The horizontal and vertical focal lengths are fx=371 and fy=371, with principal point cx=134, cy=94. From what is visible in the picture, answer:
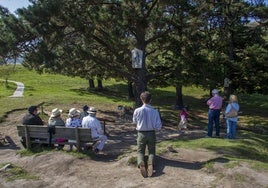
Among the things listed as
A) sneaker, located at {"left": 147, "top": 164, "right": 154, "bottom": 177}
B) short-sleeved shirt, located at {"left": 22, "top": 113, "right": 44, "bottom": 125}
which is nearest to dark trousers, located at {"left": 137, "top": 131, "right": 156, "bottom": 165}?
sneaker, located at {"left": 147, "top": 164, "right": 154, "bottom": 177}

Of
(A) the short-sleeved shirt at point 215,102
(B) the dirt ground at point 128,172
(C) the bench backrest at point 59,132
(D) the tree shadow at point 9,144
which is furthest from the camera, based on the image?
(A) the short-sleeved shirt at point 215,102

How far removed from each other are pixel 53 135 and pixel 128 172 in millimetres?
2939

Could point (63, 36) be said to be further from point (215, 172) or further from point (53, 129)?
point (215, 172)

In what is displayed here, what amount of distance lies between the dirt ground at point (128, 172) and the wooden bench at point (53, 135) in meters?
0.48

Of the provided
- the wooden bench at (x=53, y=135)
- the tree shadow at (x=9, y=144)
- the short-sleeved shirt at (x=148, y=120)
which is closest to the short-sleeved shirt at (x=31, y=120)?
the wooden bench at (x=53, y=135)

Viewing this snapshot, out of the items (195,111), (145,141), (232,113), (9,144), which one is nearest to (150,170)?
(145,141)

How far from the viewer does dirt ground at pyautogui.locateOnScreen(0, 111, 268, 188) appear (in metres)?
7.07

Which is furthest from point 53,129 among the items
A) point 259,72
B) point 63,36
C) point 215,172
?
point 259,72

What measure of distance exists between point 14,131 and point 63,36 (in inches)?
168

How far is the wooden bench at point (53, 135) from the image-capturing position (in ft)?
31.0

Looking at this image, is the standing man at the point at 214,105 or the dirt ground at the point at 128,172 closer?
the dirt ground at the point at 128,172

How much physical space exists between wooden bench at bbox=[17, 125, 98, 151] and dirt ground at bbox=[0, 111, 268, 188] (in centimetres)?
48

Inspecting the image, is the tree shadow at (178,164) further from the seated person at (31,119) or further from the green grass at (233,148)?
the seated person at (31,119)

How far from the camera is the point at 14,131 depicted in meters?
14.3
